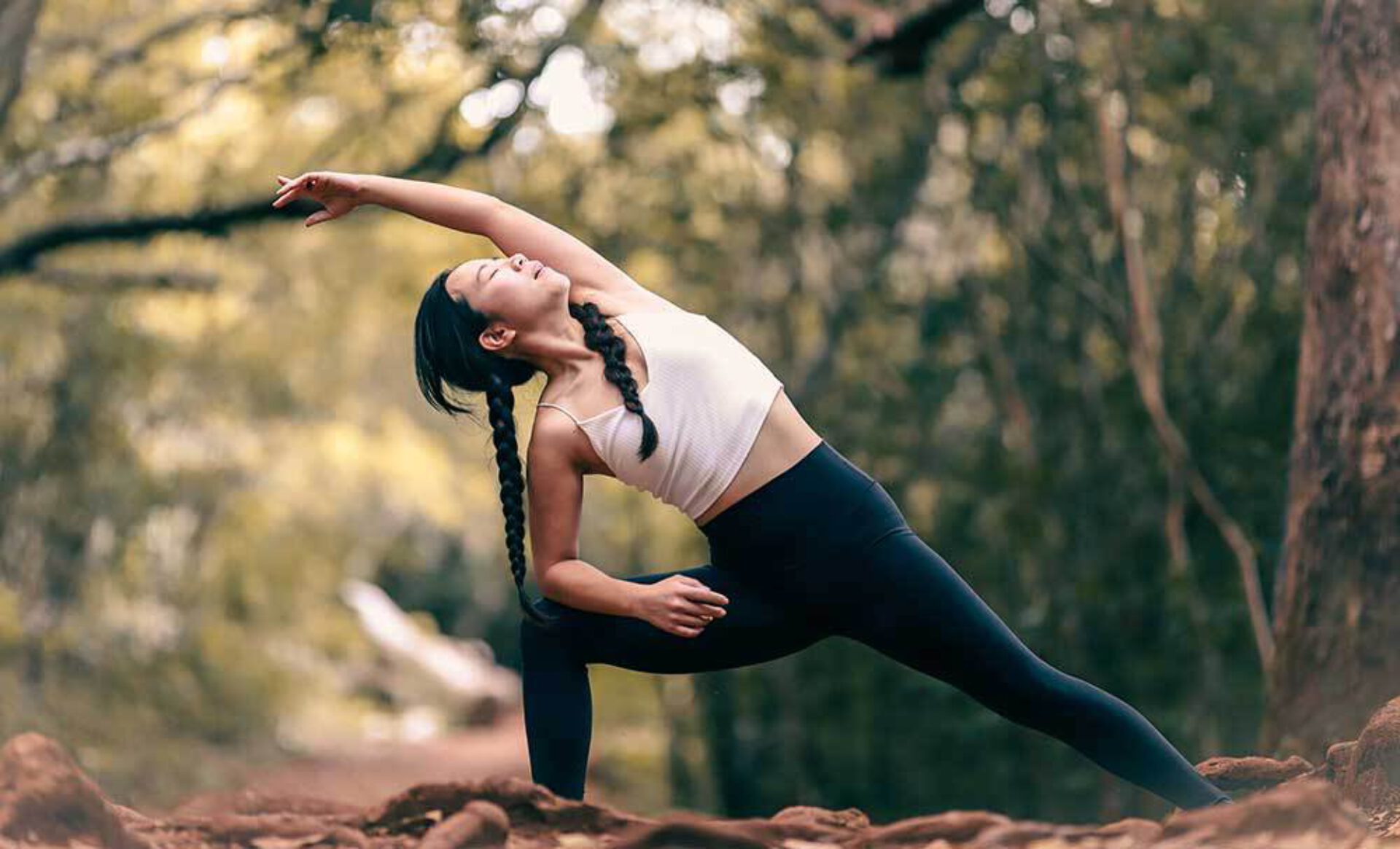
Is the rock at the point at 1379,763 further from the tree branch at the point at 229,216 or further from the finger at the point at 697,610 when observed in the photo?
the tree branch at the point at 229,216

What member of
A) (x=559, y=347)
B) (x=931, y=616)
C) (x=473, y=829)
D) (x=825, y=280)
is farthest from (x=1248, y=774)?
(x=825, y=280)

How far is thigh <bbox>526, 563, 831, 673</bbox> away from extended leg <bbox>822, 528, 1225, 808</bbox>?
15 centimetres

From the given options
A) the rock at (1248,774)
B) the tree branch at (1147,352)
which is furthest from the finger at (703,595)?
the tree branch at (1147,352)

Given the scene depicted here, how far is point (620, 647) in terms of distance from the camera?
3.54m

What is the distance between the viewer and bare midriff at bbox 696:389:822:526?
343cm

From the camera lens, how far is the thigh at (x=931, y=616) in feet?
11.2

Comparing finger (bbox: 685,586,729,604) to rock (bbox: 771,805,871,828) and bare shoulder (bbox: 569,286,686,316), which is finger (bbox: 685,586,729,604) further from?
rock (bbox: 771,805,871,828)

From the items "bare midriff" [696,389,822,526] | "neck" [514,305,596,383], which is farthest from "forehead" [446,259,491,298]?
"bare midriff" [696,389,822,526]

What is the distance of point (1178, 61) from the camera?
8.84 meters

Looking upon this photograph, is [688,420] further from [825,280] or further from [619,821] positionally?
[825,280]

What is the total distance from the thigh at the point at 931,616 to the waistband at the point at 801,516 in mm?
63

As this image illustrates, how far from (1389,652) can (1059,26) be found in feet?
17.9

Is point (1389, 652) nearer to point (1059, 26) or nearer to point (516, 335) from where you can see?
point (516, 335)

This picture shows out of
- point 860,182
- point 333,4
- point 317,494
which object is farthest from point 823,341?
point 317,494
